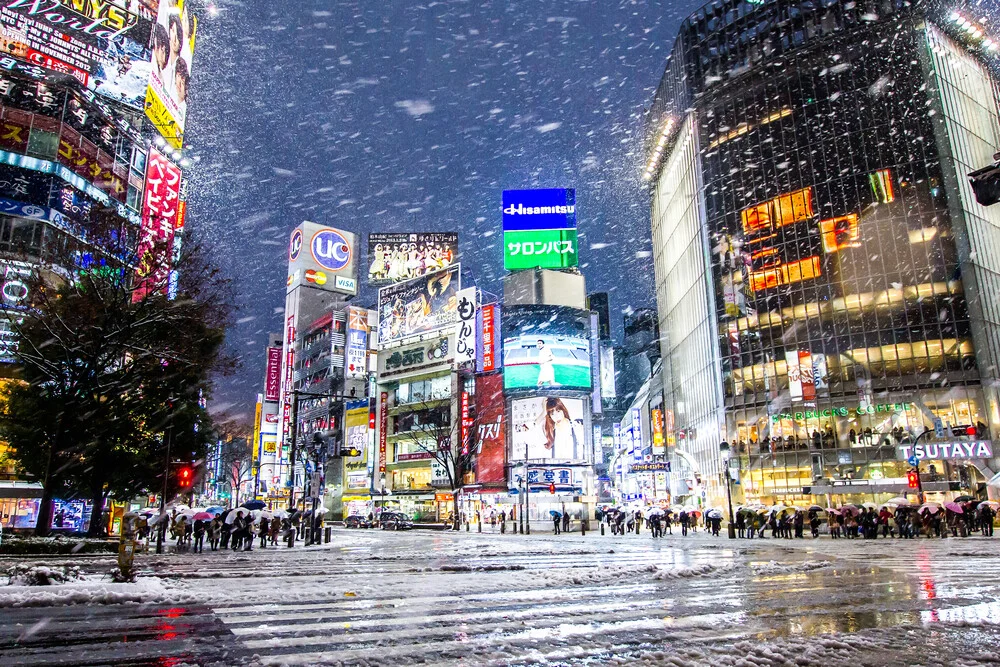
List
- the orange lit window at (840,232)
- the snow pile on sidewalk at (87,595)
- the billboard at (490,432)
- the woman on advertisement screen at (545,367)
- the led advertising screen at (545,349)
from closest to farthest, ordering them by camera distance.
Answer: the snow pile on sidewalk at (87,595)
the orange lit window at (840,232)
the woman on advertisement screen at (545,367)
the led advertising screen at (545,349)
the billboard at (490,432)

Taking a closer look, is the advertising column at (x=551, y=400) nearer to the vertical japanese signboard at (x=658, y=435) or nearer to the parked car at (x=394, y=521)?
the parked car at (x=394, y=521)

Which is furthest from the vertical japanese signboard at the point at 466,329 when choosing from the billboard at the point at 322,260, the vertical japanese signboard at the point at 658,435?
the billboard at the point at 322,260

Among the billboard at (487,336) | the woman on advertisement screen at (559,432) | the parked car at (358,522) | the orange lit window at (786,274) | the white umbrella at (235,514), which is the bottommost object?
the parked car at (358,522)

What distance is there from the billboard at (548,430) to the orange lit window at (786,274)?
21.5 metres

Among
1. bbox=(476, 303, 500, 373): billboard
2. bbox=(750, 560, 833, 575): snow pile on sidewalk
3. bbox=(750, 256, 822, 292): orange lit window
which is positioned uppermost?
bbox=(750, 256, 822, 292): orange lit window

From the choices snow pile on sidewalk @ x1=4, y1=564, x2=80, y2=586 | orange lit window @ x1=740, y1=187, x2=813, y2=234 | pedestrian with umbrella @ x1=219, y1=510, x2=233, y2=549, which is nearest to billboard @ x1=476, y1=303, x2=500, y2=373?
orange lit window @ x1=740, y1=187, x2=813, y2=234

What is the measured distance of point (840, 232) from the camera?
2267 inches

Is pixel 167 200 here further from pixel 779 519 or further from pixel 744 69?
pixel 744 69

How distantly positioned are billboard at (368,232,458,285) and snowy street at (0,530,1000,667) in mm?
76202

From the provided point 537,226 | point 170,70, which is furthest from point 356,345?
point 170,70

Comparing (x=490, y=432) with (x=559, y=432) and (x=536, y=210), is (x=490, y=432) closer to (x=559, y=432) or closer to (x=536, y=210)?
(x=559, y=432)

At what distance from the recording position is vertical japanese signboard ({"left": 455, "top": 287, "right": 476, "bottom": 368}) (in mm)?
69250

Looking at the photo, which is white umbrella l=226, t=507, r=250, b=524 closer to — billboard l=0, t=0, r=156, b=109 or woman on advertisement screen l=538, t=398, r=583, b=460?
billboard l=0, t=0, r=156, b=109

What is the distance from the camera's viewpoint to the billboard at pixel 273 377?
326 ft
